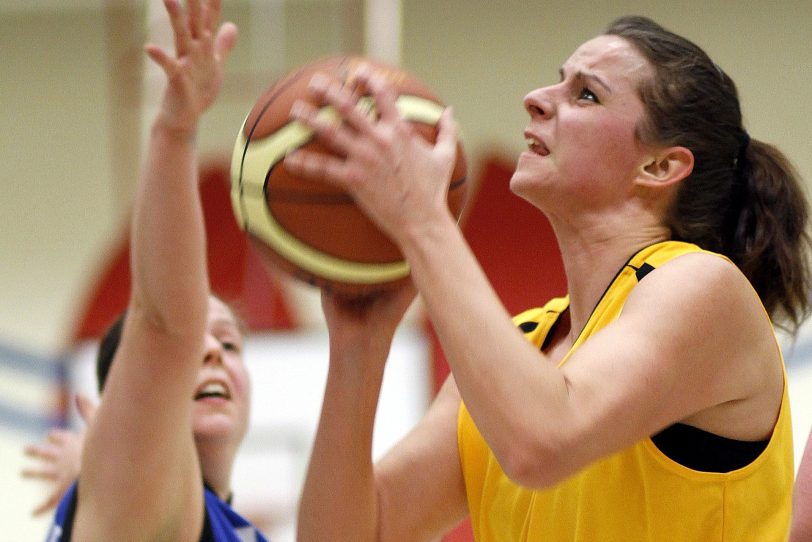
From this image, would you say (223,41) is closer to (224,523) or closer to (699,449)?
(699,449)

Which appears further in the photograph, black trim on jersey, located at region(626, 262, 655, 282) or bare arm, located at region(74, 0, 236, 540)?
bare arm, located at region(74, 0, 236, 540)

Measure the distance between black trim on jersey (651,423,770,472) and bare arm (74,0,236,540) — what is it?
0.77m

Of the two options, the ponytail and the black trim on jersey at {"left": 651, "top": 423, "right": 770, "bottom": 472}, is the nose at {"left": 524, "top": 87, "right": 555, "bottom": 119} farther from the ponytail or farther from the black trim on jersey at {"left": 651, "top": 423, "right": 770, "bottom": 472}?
the black trim on jersey at {"left": 651, "top": 423, "right": 770, "bottom": 472}

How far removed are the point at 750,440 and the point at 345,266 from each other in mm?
623

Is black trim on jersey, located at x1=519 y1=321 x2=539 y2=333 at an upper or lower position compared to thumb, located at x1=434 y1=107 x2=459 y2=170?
lower

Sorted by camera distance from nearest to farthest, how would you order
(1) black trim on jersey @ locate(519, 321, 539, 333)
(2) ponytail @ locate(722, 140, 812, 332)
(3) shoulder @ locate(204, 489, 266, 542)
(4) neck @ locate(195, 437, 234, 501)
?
(2) ponytail @ locate(722, 140, 812, 332)
(1) black trim on jersey @ locate(519, 321, 539, 333)
(3) shoulder @ locate(204, 489, 266, 542)
(4) neck @ locate(195, 437, 234, 501)

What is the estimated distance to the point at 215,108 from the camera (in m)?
5.90

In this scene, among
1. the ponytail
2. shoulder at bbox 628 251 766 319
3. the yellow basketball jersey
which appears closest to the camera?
shoulder at bbox 628 251 766 319

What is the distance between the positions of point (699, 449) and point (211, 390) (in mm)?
1263

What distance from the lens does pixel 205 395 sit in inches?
99.0

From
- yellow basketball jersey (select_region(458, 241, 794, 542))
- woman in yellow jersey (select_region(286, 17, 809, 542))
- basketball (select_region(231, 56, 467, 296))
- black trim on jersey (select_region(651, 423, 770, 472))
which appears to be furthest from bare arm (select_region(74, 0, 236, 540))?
black trim on jersey (select_region(651, 423, 770, 472))

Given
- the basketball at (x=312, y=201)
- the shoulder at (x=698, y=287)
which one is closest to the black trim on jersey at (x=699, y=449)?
the shoulder at (x=698, y=287)

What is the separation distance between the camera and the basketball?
151 centimetres

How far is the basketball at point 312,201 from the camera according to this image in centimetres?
151
